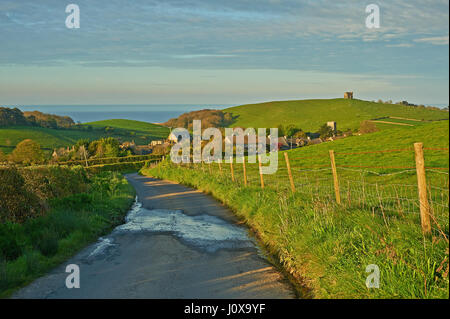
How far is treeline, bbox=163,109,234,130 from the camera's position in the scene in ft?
350

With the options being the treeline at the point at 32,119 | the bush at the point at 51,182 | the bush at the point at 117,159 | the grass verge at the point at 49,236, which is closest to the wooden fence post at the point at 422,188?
the grass verge at the point at 49,236

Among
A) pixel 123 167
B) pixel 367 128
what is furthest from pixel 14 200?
pixel 123 167

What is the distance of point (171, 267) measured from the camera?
8.07 meters

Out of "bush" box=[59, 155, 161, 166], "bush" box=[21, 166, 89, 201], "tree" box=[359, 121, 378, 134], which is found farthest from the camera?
"bush" box=[59, 155, 161, 166]

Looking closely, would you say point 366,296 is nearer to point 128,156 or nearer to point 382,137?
point 382,137

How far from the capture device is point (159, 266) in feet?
26.7

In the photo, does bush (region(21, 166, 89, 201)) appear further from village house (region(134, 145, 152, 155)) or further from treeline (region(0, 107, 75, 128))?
treeline (region(0, 107, 75, 128))

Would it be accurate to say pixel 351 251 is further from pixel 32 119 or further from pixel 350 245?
pixel 32 119

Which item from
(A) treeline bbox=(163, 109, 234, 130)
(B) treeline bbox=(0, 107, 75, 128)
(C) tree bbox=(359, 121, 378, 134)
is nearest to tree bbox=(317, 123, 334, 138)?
(C) tree bbox=(359, 121, 378, 134)

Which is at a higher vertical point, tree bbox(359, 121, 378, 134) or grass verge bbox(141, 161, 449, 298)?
tree bbox(359, 121, 378, 134)

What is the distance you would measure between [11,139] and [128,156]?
67.1ft

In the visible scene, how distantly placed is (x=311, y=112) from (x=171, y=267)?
104346 mm

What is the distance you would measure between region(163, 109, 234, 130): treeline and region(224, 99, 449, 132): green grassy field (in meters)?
3.21
